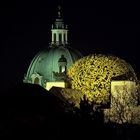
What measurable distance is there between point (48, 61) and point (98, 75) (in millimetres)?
44834

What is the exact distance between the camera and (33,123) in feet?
228

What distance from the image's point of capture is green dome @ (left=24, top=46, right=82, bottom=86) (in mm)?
137000

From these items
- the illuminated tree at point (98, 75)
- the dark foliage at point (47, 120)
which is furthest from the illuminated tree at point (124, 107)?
the dark foliage at point (47, 120)

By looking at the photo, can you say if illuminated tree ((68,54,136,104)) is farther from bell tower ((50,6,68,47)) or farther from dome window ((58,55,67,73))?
bell tower ((50,6,68,47))

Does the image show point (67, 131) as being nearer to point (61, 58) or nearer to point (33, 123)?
point (33, 123)

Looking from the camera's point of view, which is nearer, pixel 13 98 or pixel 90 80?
pixel 13 98

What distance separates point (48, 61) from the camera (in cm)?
13912

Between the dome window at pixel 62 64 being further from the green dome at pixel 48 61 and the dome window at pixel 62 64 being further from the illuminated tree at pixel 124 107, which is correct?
the illuminated tree at pixel 124 107

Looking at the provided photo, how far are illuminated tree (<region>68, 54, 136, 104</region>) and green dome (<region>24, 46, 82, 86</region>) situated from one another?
132 feet

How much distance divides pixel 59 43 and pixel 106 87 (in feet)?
147

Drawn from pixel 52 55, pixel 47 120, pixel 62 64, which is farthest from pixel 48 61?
pixel 47 120

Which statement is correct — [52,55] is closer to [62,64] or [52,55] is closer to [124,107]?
[62,64]

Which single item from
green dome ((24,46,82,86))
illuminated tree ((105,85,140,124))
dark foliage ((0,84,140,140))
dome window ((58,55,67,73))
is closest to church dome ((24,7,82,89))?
green dome ((24,46,82,86))

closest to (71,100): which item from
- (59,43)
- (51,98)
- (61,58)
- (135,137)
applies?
(51,98)
